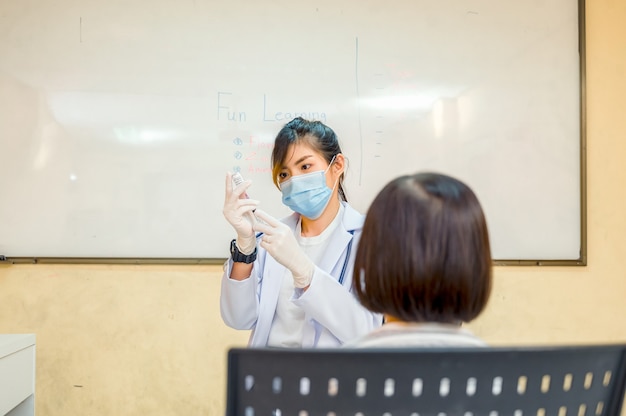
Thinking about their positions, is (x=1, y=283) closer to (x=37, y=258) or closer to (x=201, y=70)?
(x=37, y=258)

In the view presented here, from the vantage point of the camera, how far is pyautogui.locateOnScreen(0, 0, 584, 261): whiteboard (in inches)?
76.3

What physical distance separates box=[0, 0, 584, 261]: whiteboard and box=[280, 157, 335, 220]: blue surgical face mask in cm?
69

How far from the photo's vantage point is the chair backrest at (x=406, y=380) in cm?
49

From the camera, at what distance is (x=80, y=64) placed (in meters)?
1.94

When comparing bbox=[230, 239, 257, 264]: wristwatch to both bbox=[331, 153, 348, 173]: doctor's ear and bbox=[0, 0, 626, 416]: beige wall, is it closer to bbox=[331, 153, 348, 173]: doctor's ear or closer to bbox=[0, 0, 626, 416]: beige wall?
bbox=[331, 153, 348, 173]: doctor's ear

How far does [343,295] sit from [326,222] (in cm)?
27

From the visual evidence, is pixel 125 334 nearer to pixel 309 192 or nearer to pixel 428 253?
pixel 309 192

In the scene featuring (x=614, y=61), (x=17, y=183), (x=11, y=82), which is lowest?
(x=17, y=183)

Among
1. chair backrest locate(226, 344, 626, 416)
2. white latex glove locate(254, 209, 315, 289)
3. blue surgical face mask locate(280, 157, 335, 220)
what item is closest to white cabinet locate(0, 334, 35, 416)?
white latex glove locate(254, 209, 315, 289)

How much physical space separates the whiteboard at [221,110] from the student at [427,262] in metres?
1.34

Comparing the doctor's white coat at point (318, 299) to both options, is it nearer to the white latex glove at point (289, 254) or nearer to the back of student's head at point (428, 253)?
the white latex glove at point (289, 254)

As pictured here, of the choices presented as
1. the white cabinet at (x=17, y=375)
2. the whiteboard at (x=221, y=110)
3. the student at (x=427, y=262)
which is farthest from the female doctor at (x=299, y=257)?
the whiteboard at (x=221, y=110)

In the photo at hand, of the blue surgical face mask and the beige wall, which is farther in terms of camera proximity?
the beige wall

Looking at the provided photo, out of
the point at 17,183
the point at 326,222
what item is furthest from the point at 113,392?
the point at 326,222
